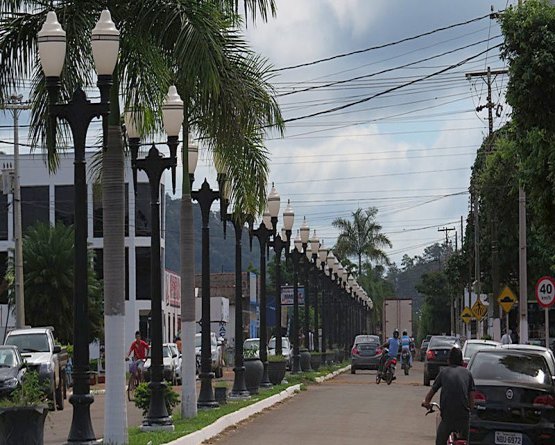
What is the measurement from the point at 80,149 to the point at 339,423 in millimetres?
10157

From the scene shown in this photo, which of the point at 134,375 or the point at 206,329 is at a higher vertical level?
the point at 206,329

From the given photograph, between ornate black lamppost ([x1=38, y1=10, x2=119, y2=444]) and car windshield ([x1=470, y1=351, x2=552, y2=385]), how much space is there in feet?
18.9

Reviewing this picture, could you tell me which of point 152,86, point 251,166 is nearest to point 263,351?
point 251,166

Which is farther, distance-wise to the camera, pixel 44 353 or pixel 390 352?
pixel 390 352

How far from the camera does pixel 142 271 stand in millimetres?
70625

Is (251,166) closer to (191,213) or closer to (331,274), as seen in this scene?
(191,213)

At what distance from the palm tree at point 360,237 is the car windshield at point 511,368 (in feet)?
287

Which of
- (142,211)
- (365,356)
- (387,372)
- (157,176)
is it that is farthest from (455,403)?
(142,211)

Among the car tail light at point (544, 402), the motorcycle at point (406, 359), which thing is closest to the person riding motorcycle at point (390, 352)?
the motorcycle at point (406, 359)

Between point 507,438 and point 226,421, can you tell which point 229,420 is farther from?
point 507,438

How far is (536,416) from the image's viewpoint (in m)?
16.5

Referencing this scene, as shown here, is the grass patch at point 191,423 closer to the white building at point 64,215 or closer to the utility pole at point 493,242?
the utility pole at point 493,242

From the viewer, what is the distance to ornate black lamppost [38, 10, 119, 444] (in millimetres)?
14578

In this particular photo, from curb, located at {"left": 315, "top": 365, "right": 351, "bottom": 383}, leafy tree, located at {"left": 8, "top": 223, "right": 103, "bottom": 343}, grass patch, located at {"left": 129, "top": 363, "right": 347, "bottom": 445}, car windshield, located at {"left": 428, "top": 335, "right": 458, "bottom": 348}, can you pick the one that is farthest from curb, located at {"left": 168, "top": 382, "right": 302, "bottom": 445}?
leafy tree, located at {"left": 8, "top": 223, "right": 103, "bottom": 343}
